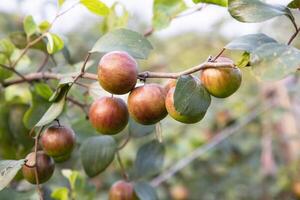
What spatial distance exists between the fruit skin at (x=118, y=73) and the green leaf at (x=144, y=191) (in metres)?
0.27

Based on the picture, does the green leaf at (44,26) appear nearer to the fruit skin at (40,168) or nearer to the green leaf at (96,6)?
the green leaf at (96,6)

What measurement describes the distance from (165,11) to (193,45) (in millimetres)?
1827

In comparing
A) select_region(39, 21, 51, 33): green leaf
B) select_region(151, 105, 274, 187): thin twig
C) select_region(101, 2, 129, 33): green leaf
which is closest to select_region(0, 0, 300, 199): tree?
select_region(39, 21, 51, 33): green leaf

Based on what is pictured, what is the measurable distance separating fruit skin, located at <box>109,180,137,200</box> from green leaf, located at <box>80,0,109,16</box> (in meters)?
0.29

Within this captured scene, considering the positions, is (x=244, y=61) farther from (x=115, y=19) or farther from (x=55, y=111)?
(x=115, y=19)

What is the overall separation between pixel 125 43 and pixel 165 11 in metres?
0.33

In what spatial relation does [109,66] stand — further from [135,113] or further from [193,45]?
[193,45]

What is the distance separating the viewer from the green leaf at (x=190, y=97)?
1.87ft

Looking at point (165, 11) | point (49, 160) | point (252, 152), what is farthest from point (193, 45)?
point (49, 160)

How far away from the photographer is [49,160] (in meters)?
0.70

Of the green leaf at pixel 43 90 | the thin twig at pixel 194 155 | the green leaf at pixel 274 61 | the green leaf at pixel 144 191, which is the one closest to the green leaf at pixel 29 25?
the green leaf at pixel 43 90

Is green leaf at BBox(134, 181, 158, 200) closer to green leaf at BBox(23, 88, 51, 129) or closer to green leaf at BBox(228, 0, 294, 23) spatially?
green leaf at BBox(23, 88, 51, 129)

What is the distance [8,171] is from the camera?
62cm

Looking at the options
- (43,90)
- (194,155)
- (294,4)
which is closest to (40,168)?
(43,90)
